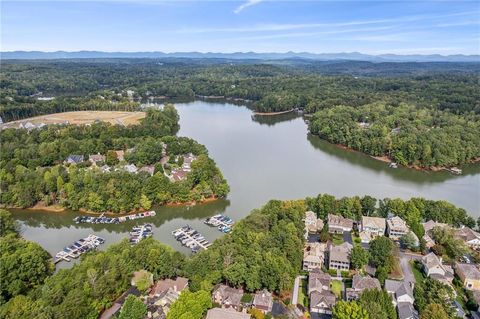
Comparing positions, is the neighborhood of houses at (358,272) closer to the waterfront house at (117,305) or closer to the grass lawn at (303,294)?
the grass lawn at (303,294)

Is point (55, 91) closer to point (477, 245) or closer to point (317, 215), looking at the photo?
point (317, 215)

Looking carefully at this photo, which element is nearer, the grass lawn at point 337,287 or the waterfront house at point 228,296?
the waterfront house at point 228,296

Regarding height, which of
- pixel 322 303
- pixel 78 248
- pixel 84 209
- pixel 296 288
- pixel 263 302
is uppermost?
pixel 263 302

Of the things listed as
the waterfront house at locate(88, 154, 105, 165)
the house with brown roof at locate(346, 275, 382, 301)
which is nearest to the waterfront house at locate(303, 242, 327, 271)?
the house with brown roof at locate(346, 275, 382, 301)

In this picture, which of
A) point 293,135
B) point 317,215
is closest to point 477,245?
point 317,215

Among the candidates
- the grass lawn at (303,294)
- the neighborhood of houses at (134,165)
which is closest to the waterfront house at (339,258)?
the grass lawn at (303,294)

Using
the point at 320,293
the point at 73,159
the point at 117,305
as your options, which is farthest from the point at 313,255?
the point at 73,159

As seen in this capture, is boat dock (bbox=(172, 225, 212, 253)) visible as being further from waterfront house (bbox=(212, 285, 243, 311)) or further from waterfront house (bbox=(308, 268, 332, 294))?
waterfront house (bbox=(308, 268, 332, 294))

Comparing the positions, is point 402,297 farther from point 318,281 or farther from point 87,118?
point 87,118
